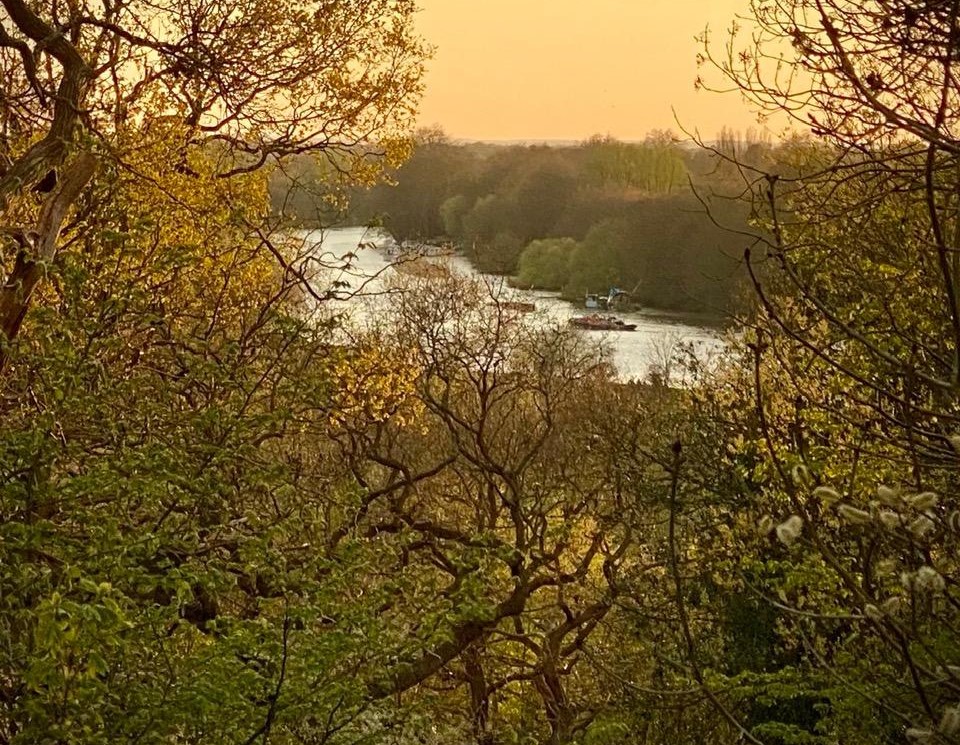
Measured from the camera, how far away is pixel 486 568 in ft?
18.9

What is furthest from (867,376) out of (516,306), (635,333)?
(635,333)

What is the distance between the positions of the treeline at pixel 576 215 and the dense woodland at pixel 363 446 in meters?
7.60

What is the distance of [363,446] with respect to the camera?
12.1 meters

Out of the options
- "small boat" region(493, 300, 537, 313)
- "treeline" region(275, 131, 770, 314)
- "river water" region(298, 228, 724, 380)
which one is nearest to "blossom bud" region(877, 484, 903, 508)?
"small boat" region(493, 300, 537, 313)

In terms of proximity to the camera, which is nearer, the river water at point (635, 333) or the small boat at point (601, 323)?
the river water at point (635, 333)

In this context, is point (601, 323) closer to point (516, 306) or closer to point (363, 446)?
point (516, 306)

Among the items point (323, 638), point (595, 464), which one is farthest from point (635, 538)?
point (323, 638)

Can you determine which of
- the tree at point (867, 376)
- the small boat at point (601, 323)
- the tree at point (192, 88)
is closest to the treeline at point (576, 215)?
the small boat at point (601, 323)

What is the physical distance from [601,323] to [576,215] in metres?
7.51

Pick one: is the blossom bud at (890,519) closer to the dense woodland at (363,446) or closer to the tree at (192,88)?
the dense woodland at (363,446)

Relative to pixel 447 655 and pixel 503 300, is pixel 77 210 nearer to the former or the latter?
pixel 447 655

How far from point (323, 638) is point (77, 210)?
504 centimetres

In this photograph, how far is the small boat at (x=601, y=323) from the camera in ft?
92.1

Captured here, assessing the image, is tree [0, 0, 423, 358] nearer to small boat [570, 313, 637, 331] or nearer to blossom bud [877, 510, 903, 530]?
blossom bud [877, 510, 903, 530]
